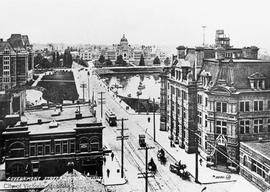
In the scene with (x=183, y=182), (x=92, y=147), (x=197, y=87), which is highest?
(x=197, y=87)

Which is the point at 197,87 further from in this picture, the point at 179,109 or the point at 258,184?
the point at 258,184

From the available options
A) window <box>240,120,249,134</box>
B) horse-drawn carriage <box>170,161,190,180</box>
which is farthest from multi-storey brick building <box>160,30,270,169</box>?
horse-drawn carriage <box>170,161,190,180</box>

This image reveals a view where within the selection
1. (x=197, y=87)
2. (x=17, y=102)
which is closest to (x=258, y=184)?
(x=197, y=87)

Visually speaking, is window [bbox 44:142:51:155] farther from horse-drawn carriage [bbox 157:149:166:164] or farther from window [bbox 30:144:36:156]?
horse-drawn carriage [bbox 157:149:166:164]

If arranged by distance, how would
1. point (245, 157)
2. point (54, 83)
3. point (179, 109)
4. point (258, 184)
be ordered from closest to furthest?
1. point (258, 184)
2. point (245, 157)
3. point (179, 109)
4. point (54, 83)

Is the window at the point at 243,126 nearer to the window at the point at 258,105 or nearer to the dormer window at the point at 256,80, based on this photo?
the window at the point at 258,105

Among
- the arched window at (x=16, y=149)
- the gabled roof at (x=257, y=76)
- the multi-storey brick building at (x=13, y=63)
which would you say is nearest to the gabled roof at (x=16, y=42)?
the multi-storey brick building at (x=13, y=63)

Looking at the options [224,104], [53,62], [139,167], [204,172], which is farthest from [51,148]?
[53,62]

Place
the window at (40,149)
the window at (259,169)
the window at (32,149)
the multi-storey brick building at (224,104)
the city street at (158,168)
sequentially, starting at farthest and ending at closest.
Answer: the multi-storey brick building at (224,104) → the window at (40,149) → the window at (32,149) → the city street at (158,168) → the window at (259,169)
